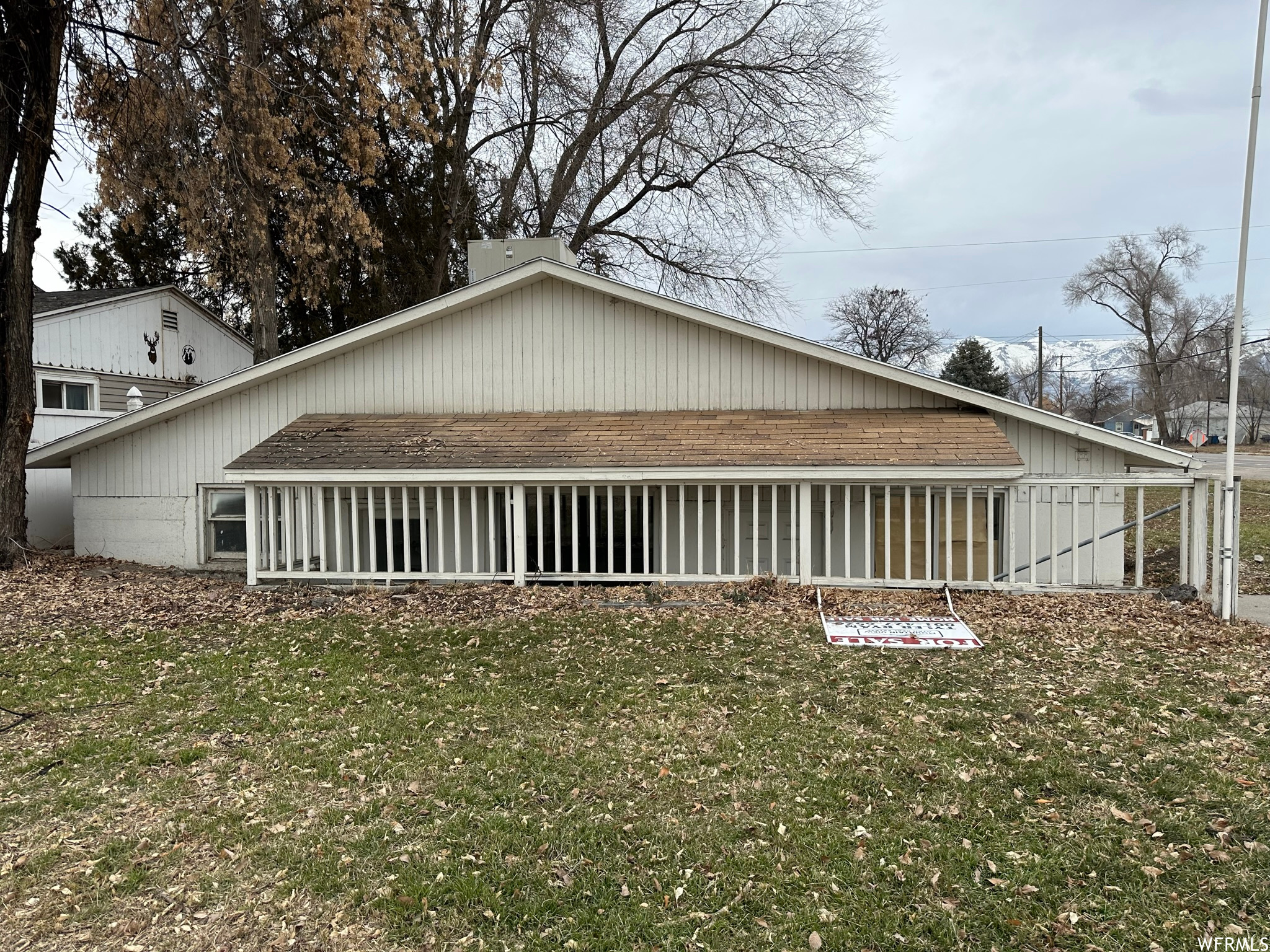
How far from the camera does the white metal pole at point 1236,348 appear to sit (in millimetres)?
7164

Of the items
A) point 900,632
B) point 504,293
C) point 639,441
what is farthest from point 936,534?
point 504,293

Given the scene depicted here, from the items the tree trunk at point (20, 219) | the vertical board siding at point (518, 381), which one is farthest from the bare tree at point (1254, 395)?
the tree trunk at point (20, 219)

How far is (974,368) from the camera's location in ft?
126

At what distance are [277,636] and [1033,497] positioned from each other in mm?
9007

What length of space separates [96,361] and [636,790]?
15.7m

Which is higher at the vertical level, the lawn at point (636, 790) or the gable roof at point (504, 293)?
the gable roof at point (504, 293)

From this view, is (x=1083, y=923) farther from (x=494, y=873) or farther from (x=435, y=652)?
(x=435, y=652)

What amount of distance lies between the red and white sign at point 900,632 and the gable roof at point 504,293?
362cm

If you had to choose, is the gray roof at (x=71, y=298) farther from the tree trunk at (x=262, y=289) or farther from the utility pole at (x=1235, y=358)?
the utility pole at (x=1235, y=358)

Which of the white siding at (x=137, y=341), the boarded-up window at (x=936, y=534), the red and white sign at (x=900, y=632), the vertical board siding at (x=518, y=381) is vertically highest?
the white siding at (x=137, y=341)

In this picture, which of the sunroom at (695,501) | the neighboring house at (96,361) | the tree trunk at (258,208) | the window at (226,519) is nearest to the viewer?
the sunroom at (695,501)

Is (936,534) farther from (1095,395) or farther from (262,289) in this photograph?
(1095,395)

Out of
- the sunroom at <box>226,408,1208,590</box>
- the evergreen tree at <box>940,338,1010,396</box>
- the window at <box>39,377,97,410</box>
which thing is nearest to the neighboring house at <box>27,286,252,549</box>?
the window at <box>39,377,97,410</box>

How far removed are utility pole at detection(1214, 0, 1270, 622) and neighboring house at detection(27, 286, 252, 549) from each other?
16582 mm
